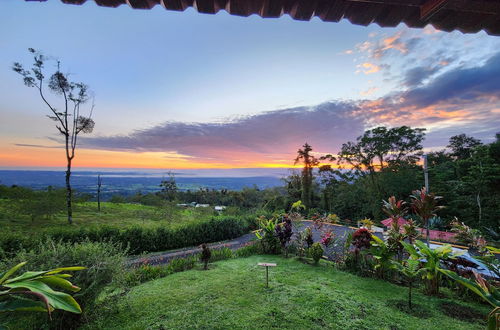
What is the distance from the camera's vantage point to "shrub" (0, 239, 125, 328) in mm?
2301

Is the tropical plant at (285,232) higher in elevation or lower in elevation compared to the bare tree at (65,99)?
lower

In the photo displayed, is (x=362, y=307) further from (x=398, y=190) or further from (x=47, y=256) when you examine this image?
(x=398, y=190)

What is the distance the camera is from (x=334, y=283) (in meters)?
3.99

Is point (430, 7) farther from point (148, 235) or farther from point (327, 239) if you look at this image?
point (148, 235)

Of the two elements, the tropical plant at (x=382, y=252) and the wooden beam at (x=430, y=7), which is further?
the tropical plant at (x=382, y=252)

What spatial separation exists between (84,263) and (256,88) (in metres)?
7.31

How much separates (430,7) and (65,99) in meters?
17.0

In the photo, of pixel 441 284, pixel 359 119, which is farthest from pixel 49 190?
pixel 359 119

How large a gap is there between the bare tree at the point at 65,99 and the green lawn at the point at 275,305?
11.8 meters

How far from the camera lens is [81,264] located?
2414 mm

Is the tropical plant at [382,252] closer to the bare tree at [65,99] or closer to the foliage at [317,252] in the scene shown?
the foliage at [317,252]

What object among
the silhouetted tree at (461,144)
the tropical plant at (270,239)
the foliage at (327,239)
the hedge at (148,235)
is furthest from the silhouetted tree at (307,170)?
the foliage at (327,239)

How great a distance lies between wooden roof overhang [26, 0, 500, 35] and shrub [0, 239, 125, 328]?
2584mm

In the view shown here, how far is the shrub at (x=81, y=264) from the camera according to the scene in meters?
2.30
